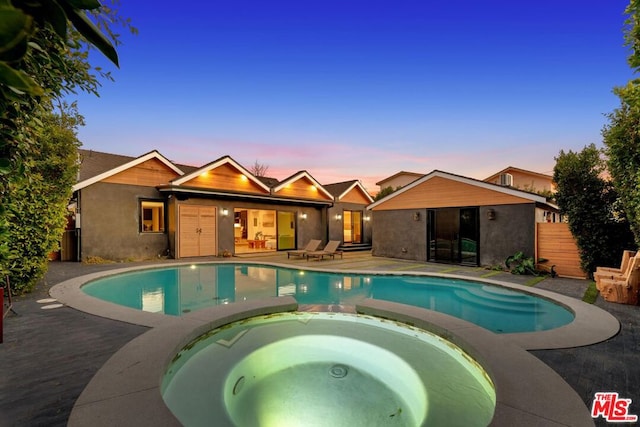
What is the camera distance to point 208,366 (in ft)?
13.7

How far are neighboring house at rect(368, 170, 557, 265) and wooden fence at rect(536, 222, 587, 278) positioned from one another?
265 millimetres

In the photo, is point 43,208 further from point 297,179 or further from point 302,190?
point 302,190

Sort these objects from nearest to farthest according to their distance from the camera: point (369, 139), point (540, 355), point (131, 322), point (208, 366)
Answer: point (540, 355) < point (208, 366) < point (131, 322) < point (369, 139)

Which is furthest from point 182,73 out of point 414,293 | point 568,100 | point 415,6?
point 568,100

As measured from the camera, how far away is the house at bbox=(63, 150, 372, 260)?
12742 millimetres

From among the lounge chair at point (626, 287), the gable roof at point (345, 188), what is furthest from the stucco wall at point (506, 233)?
Answer: the gable roof at point (345, 188)

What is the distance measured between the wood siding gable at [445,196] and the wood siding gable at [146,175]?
37.0 feet

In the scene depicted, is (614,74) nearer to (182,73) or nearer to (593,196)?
(593,196)

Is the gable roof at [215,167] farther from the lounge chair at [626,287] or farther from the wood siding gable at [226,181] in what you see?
the lounge chair at [626,287]

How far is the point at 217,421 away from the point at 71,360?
2118 mm

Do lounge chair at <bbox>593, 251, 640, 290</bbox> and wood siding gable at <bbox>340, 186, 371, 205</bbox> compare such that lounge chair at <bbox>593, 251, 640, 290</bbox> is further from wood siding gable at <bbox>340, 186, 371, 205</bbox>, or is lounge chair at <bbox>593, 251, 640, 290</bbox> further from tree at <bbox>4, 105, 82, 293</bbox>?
wood siding gable at <bbox>340, 186, 371, 205</bbox>

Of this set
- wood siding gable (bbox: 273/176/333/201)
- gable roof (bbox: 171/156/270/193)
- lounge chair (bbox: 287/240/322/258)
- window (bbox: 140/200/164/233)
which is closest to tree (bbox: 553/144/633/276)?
lounge chair (bbox: 287/240/322/258)

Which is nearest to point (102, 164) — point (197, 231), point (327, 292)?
point (197, 231)

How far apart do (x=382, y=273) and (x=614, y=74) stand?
13170mm
